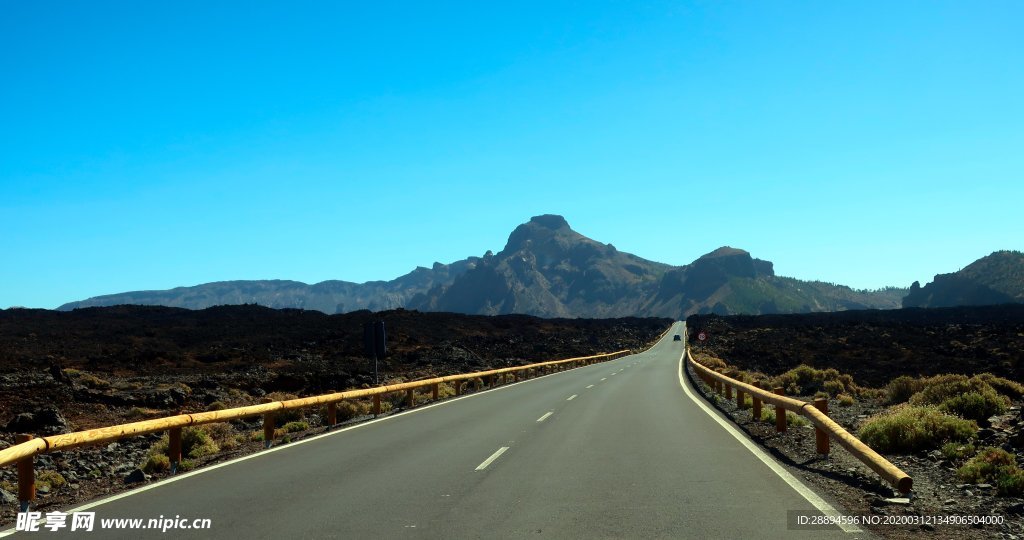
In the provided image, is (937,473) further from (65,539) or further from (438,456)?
(65,539)

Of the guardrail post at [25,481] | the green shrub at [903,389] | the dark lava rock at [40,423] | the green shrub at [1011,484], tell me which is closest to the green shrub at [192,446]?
the guardrail post at [25,481]

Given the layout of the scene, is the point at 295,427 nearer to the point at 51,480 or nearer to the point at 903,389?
the point at 51,480

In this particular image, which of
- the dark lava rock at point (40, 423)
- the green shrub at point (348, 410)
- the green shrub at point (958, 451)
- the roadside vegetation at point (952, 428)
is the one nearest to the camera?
the roadside vegetation at point (952, 428)

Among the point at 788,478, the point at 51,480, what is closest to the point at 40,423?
the point at 51,480

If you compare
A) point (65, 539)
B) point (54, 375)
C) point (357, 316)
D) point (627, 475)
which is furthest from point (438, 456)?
point (357, 316)

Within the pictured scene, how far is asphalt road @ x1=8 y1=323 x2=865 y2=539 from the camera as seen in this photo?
6.95 meters

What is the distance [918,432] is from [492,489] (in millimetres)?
6673

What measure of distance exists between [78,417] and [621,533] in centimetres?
2258

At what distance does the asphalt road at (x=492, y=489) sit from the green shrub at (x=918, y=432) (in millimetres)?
2132

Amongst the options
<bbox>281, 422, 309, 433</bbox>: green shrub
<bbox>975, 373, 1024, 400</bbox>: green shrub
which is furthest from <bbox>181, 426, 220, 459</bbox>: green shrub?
<bbox>975, 373, 1024, 400</bbox>: green shrub

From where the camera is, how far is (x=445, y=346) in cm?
6272

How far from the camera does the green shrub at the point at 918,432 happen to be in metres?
11.2

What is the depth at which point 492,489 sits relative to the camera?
8773 millimetres

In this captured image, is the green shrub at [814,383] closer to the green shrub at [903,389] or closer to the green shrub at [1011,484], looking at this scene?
the green shrub at [903,389]
